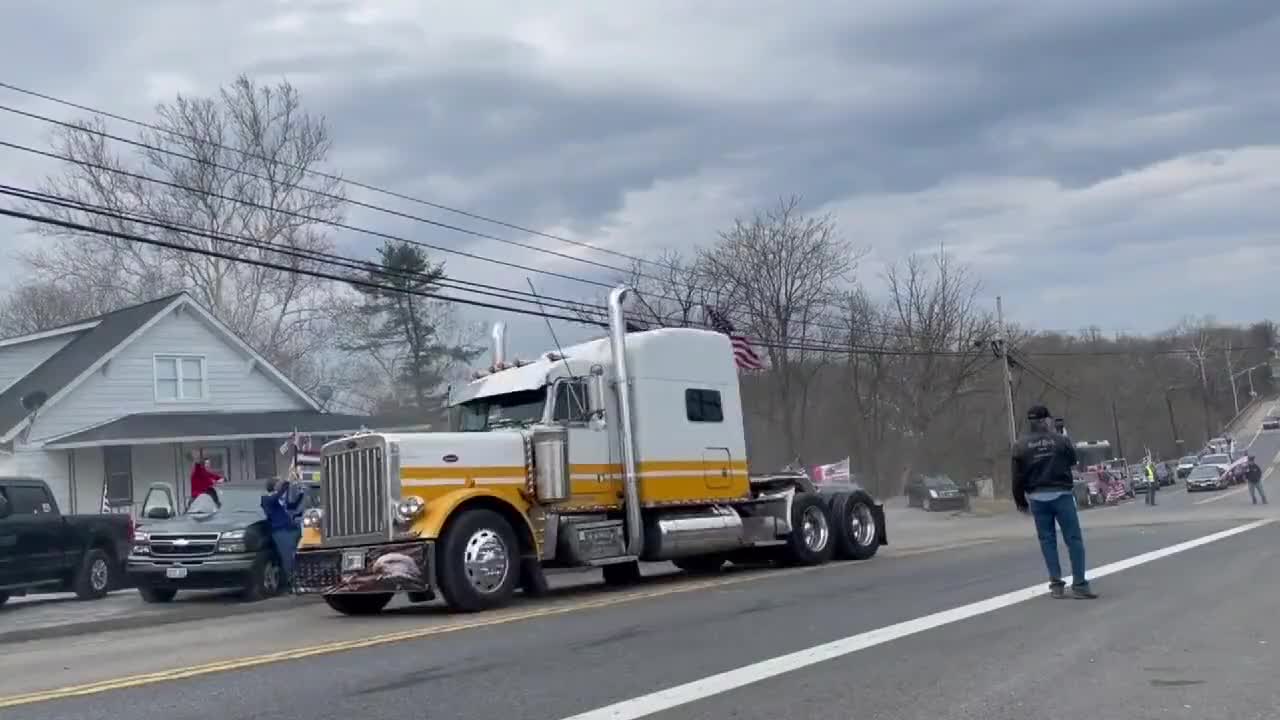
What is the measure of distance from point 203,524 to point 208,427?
41.4ft

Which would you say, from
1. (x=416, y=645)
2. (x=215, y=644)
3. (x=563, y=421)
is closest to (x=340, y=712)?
(x=416, y=645)

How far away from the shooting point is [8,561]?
54.4ft

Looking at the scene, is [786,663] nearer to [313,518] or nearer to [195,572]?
[313,518]

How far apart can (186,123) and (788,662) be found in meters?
37.7

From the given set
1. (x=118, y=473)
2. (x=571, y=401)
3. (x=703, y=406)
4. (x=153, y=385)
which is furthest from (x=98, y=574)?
(x=153, y=385)

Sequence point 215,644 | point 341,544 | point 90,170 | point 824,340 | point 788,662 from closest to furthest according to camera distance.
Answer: point 788,662 → point 215,644 → point 341,544 → point 90,170 → point 824,340

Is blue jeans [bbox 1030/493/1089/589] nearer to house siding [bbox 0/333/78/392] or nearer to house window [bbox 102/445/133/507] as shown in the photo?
house window [bbox 102/445/133/507]

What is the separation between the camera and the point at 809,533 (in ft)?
57.3

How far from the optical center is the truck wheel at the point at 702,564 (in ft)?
58.4

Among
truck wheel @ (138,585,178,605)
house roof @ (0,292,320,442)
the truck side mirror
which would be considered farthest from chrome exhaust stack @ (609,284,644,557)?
house roof @ (0,292,320,442)

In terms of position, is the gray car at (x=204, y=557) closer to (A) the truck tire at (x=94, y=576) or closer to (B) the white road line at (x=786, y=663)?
(A) the truck tire at (x=94, y=576)

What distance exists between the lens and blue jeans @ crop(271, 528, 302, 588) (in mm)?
17266

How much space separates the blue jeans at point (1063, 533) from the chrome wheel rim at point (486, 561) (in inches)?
207

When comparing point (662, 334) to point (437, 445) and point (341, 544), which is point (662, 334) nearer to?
→ point (437, 445)
